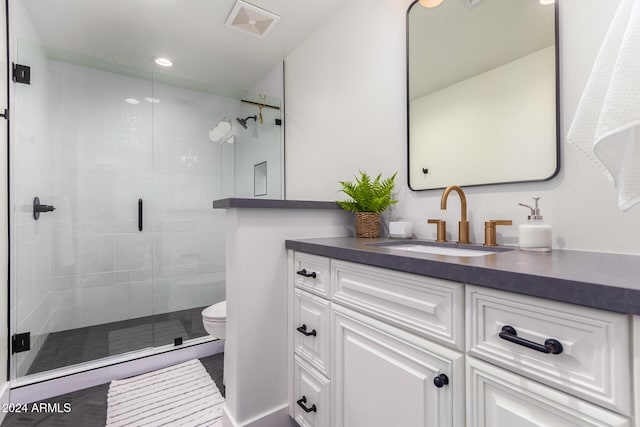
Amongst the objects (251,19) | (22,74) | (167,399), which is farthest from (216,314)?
(251,19)

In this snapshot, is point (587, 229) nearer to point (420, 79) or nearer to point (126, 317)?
point (420, 79)

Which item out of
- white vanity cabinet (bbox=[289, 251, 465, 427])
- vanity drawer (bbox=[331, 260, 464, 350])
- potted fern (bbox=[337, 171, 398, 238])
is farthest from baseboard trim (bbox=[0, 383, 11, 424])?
potted fern (bbox=[337, 171, 398, 238])

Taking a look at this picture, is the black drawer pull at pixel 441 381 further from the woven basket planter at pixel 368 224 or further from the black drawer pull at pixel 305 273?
the woven basket planter at pixel 368 224

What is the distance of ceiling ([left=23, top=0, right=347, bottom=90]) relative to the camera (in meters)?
2.01

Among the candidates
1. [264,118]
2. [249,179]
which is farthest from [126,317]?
[264,118]

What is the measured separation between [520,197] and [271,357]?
1265 mm

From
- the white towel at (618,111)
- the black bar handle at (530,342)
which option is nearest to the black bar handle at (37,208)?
the black bar handle at (530,342)

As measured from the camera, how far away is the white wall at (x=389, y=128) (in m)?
0.99

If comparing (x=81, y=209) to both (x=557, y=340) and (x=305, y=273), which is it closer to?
(x=305, y=273)

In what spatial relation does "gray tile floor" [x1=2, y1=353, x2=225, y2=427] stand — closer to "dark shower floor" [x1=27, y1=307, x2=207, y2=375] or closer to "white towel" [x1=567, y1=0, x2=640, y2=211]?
"dark shower floor" [x1=27, y1=307, x2=207, y2=375]

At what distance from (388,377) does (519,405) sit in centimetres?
37

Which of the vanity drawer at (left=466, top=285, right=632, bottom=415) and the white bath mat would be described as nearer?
the vanity drawer at (left=466, top=285, right=632, bottom=415)

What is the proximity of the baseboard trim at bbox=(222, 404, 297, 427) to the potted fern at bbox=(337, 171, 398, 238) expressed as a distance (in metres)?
0.93

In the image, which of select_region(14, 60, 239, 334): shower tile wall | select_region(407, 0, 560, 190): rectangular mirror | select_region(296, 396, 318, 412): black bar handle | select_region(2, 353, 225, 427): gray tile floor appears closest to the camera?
select_region(407, 0, 560, 190): rectangular mirror
